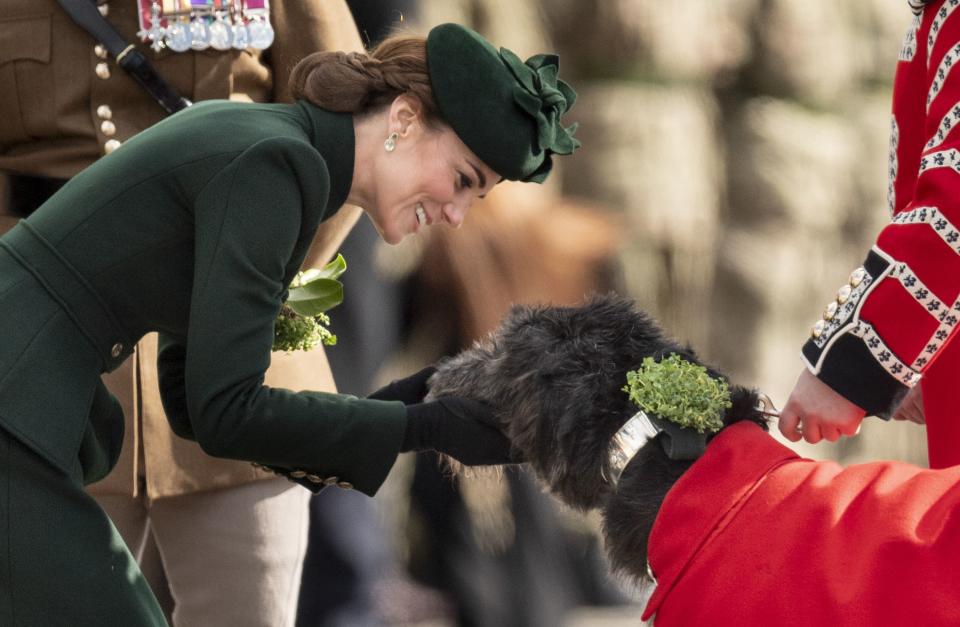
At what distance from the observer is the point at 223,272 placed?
1558mm

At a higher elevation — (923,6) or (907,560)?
(923,6)

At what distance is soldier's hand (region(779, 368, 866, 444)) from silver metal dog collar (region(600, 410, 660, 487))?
29 centimetres

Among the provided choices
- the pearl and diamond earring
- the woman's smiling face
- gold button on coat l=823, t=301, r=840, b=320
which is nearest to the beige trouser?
the woman's smiling face

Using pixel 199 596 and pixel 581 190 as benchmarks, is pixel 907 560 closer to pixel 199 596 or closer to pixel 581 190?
pixel 199 596

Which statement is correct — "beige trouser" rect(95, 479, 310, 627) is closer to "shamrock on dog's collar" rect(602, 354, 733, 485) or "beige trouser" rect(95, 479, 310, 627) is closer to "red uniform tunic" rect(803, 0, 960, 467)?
"shamrock on dog's collar" rect(602, 354, 733, 485)

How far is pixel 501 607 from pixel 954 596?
1965 mm

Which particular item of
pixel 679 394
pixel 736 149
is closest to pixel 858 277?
pixel 679 394

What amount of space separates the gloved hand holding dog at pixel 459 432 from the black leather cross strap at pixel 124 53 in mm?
763

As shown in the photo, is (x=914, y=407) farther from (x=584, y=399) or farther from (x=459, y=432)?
(x=459, y=432)

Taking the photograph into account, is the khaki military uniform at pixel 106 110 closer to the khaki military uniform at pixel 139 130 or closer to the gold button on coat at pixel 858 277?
the khaki military uniform at pixel 139 130

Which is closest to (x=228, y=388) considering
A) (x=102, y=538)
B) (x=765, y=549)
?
(x=102, y=538)

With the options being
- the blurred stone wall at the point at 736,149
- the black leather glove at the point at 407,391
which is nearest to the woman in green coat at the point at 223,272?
the black leather glove at the point at 407,391

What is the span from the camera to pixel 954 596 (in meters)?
1.48

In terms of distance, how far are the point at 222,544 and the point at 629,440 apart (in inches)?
34.8
